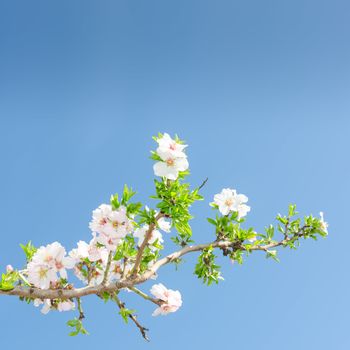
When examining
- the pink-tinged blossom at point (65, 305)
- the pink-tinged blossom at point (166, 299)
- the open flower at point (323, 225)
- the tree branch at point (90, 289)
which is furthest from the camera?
the open flower at point (323, 225)

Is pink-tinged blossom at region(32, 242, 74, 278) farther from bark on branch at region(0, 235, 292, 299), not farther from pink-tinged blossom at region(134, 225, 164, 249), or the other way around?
pink-tinged blossom at region(134, 225, 164, 249)

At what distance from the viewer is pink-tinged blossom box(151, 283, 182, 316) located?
506 cm

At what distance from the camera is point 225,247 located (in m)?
6.09

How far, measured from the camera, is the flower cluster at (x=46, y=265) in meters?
4.88

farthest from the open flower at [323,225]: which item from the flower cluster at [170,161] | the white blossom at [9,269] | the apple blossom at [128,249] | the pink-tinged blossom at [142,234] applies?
the white blossom at [9,269]

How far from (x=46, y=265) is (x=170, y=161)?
1685 millimetres

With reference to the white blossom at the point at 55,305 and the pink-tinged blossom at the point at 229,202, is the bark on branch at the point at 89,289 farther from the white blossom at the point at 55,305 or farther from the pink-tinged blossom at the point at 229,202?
the pink-tinged blossom at the point at 229,202

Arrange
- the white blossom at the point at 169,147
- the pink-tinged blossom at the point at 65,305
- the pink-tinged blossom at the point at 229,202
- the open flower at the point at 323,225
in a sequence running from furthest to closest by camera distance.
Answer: the open flower at the point at 323,225
the pink-tinged blossom at the point at 229,202
the pink-tinged blossom at the point at 65,305
the white blossom at the point at 169,147

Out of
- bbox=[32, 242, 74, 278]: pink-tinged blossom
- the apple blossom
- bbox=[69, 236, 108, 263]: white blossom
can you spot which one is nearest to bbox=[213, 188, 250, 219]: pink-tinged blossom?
the apple blossom

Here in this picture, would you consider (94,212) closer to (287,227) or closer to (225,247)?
(225,247)

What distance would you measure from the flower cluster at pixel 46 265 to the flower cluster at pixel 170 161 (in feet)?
4.43

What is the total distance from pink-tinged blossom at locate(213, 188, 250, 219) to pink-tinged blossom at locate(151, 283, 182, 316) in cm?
131

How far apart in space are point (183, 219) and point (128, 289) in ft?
3.63

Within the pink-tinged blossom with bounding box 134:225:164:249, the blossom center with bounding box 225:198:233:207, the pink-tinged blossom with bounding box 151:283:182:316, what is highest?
the blossom center with bounding box 225:198:233:207
